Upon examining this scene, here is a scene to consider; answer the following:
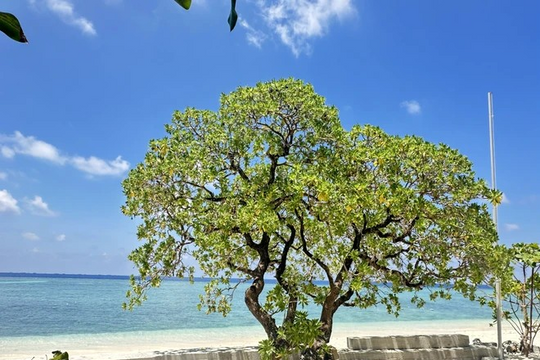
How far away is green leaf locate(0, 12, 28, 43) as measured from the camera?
0.55m

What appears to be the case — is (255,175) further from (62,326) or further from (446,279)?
(62,326)

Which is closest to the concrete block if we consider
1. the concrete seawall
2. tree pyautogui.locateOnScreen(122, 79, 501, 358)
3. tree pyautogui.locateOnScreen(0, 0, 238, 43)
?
the concrete seawall

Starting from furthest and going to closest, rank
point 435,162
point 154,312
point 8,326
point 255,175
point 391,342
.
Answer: point 154,312, point 8,326, point 391,342, point 255,175, point 435,162

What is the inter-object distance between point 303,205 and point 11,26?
7.23 m

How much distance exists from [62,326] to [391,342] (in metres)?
18.5

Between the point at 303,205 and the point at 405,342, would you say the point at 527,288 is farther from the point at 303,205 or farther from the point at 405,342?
the point at 303,205

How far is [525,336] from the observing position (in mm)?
11148

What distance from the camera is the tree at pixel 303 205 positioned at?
24.1 feet

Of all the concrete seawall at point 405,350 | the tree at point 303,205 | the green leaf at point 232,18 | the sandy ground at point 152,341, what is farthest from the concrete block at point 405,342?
the green leaf at point 232,18

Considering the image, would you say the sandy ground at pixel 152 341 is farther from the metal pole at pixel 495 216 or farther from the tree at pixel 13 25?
the tree at pixel 13 25

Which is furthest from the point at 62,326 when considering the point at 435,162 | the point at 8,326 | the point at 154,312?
the point at 435,162

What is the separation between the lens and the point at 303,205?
25.3 ft

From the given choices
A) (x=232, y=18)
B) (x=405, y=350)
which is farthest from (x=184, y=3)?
(x=405, y=350)

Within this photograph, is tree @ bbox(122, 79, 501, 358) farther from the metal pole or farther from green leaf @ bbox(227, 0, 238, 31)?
green leaf @ bbox(227, 0, 238, 31)
